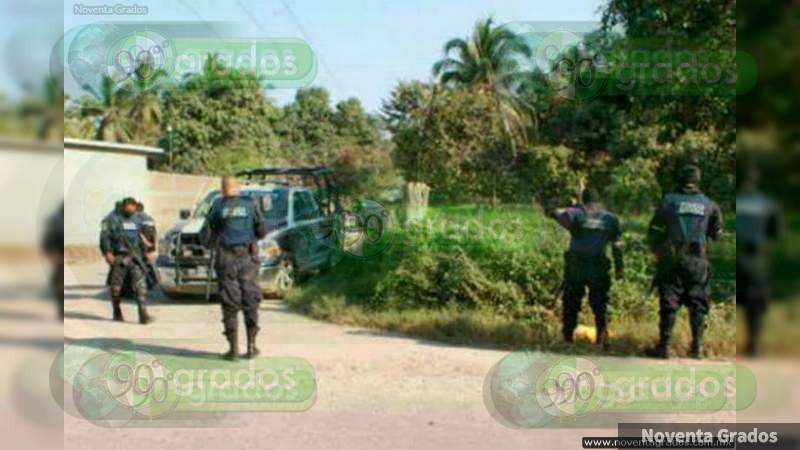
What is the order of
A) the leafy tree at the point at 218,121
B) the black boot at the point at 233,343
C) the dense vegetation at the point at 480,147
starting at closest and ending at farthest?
the black boot at the point at 233,343 < the dense vegetation at the point at 480,147 < the leafy tree at the point at 218,121

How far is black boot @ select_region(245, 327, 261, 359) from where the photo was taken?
6.46 meters

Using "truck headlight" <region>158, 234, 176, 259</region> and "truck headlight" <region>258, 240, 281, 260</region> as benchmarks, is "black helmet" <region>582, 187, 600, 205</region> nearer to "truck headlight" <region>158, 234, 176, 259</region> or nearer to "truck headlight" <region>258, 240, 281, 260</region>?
"truck headlight" <region>258, 240, 281, 260</region>

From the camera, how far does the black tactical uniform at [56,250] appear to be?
435 centimetres

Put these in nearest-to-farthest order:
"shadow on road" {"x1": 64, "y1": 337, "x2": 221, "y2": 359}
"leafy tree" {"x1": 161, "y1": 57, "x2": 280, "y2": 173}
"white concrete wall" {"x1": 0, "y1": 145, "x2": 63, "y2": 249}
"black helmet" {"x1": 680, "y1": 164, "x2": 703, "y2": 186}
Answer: "white concrete wall" {"x1": 0, "y1": 145, "x2": 63, "y2": 249}
"black helmet" {"x1": 680, "y1": 164, "x2": 703, "y2": 186}
"shadow on road" {"x1": 64, "y1": 337, "x2": 221, "y2": 359}
"leafy tree" {"x1": 161, "y1": 57, "x2": 280, "y2": 173}

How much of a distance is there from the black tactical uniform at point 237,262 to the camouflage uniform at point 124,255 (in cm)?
132

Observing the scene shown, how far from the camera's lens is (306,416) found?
5.34 metres

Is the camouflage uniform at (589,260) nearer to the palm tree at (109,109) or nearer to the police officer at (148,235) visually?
the police officer at (148,235)

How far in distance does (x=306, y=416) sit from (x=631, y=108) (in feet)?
13.5

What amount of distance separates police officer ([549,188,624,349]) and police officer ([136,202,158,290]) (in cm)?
424

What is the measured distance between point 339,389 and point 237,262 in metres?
1.53

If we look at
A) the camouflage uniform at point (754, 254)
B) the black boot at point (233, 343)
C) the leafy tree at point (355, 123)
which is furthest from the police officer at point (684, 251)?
the black boot at point (233, 343)

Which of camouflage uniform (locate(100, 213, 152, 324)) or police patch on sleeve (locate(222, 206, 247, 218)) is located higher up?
police patch on sleeve (locate(222, 206, 247, 218))

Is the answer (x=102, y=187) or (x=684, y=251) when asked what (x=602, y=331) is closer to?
(x=684, y=251)

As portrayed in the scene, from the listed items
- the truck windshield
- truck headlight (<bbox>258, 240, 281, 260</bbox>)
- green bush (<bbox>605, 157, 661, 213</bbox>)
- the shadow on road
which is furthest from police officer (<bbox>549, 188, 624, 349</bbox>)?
the shadow on road
